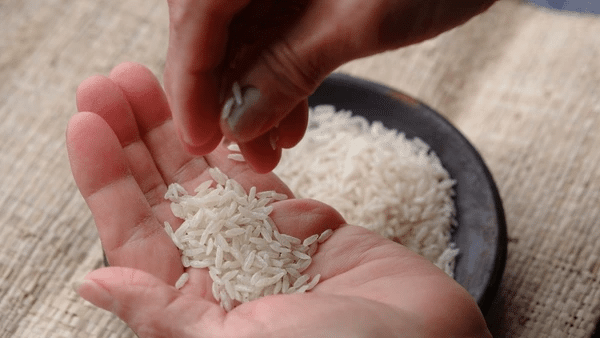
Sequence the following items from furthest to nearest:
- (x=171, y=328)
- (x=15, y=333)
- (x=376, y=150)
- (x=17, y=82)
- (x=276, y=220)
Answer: (x=17, y=82)
(x=376, y=150)
(x=15, y=333)
(x=276, y=220)
(x=171, y=328)

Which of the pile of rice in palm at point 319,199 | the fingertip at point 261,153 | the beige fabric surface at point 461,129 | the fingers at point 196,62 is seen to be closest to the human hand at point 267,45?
the fingers at point 196,62

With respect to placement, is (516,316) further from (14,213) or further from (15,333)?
(14,213)

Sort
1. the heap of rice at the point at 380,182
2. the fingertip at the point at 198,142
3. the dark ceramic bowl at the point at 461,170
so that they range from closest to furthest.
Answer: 1. the fingertip at the point at 198,142
2. the dark ceramic bowl at the point at 461,170
3. the heap of rice at the point at 380,182

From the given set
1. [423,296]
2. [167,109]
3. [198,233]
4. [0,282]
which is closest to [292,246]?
[198,233]

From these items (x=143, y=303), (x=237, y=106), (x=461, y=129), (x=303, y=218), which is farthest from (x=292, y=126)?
(x=461, y=129)

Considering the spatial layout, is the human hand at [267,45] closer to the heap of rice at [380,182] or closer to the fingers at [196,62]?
the fingers at [196,62]

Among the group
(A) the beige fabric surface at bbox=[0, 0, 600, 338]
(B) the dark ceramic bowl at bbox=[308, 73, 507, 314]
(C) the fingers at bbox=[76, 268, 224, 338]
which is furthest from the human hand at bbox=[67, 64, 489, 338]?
(A) the beige fabric surface at bbox=[0, 0, 600, 338]

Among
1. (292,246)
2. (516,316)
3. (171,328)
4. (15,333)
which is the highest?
(171,328)
